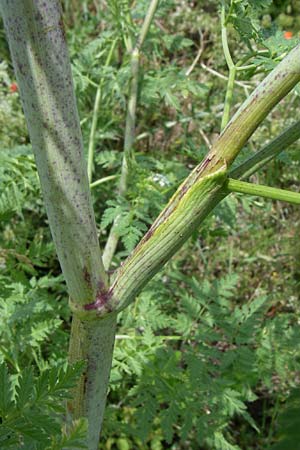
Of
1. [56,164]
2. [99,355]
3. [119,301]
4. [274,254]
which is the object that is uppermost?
[56,164]

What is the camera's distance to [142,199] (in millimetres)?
1940

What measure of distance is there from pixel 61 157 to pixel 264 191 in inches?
13.2

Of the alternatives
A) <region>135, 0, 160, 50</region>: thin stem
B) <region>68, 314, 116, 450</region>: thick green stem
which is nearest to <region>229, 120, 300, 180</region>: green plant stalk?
<region>68, 314, 116, 450</region>: thick green stem

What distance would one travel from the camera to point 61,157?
3.11ft

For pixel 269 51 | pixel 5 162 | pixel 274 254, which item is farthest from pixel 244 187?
pixel 274 254

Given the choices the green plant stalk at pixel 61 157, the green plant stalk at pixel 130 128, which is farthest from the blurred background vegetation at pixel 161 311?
the green plant stalk at pixel 61 157

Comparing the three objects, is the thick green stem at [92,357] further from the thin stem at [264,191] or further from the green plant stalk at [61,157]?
the thin stem at [264,191]

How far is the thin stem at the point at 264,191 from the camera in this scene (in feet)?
2.87

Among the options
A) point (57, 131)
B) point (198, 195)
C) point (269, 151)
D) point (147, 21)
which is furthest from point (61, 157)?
point (147, 21)

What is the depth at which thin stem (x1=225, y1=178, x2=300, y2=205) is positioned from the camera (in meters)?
0.88

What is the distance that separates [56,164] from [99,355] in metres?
0.44

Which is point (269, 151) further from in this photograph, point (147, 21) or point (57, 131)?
point (147, 21)

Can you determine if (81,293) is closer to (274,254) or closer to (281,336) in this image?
(281,336)

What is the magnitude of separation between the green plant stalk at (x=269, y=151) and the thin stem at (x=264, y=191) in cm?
4
